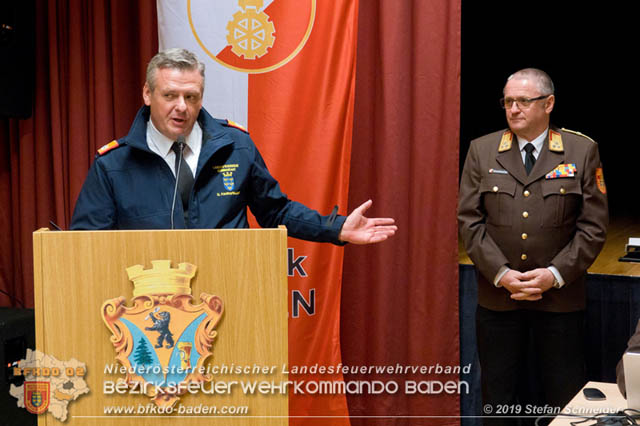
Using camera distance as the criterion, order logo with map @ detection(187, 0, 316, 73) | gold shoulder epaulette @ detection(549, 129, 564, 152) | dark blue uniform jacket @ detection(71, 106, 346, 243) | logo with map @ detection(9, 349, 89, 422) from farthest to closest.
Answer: logo with map @ detection(187, 0, 316, 73), gold shoulder epaulette @ detection(549, 129, 564, 152), dark blue uniform jacket @ detection(71, 106, 346, 243), logo with map @ detection(9, 349, 89, 422)

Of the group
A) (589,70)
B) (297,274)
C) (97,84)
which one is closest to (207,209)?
(297,274)

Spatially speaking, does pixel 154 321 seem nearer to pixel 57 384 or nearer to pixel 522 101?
pixel 57 384

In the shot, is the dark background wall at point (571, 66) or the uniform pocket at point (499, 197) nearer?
the uniform pocket at point (499, 197)

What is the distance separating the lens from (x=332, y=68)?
3027 millimetres

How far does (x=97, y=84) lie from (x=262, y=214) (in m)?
1.62

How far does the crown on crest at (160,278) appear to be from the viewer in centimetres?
148

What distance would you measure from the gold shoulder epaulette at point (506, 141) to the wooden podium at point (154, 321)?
1.68m

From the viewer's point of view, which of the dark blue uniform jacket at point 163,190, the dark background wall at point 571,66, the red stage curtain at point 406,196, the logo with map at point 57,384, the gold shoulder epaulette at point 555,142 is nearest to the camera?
the logo with map at point 57,384

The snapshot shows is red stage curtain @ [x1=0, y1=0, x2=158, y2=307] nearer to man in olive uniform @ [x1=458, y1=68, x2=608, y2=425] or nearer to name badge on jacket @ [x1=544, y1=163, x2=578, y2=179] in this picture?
man in olive uniform @ [x1=458, y1=68, x2=608, y2=425]

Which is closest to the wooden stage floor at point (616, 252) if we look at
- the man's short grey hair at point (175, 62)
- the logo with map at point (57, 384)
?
the man's short grey hair at point (175, 62)

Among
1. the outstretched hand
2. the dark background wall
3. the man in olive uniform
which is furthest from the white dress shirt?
the dark background wall

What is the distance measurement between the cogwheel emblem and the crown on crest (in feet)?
5.77

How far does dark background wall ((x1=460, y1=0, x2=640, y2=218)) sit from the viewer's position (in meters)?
7.42

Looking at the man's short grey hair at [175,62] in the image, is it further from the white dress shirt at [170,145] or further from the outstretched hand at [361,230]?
the outstretched hand at [361,230]
